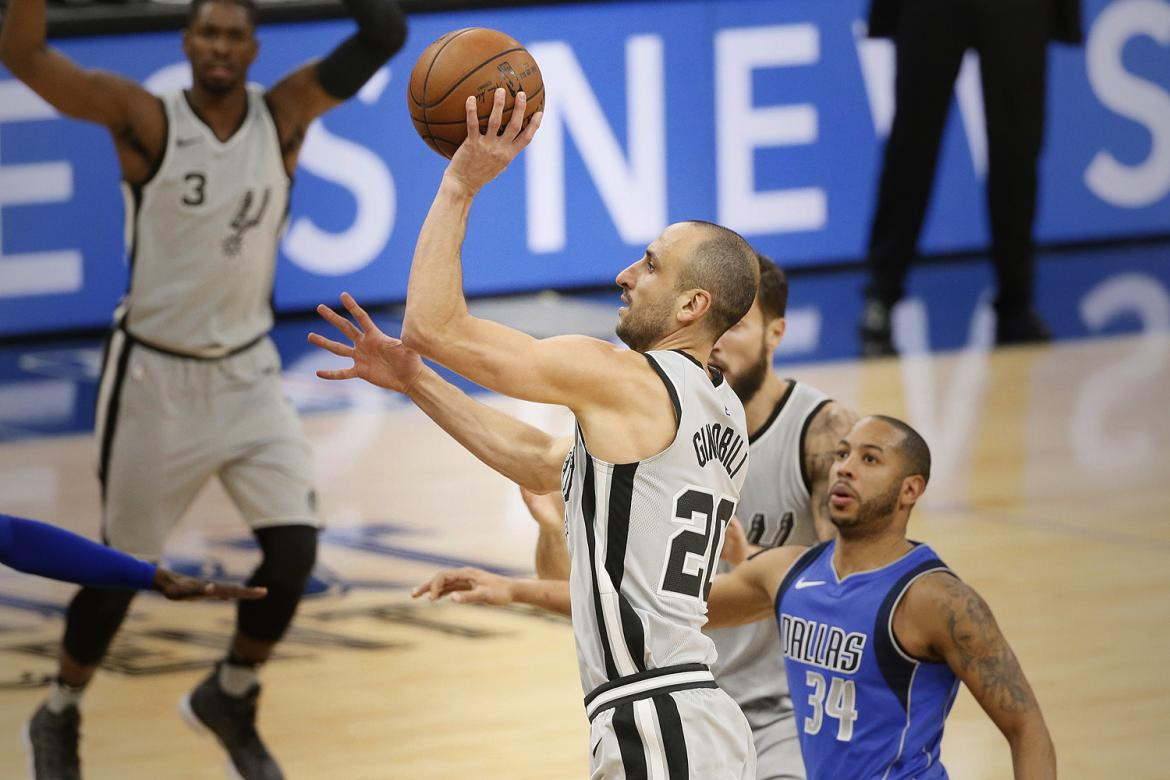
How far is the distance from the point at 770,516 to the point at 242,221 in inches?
87.4

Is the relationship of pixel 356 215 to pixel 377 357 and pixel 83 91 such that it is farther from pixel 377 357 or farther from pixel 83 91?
pixel 377 357

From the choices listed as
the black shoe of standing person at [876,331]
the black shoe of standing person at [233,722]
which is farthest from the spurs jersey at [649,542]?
the black shoe of standing person at [876,331]

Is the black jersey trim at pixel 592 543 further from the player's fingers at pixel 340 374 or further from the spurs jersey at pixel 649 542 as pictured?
the player's fingers at pixel 340 374

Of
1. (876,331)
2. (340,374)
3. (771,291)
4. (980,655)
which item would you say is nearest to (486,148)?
(340,374)

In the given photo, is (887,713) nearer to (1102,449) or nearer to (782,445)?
(782,445)

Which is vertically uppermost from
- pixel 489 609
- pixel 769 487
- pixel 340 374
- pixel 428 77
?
pixel 428 77

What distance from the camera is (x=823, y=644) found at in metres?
4.36

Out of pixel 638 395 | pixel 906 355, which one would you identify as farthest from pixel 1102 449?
pixel 638 395

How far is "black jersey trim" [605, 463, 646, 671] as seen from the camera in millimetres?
3666

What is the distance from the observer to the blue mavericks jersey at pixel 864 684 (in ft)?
14.0

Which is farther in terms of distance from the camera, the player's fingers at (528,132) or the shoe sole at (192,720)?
the shoe sole at (192,720)

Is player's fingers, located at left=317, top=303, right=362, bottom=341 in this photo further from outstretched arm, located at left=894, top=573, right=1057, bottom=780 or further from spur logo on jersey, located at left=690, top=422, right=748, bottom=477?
outstretched arm, located at left=894, top=573, right=1057, bottom=780

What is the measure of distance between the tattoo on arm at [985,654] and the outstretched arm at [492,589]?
87cm

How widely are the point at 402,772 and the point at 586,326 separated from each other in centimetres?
634
